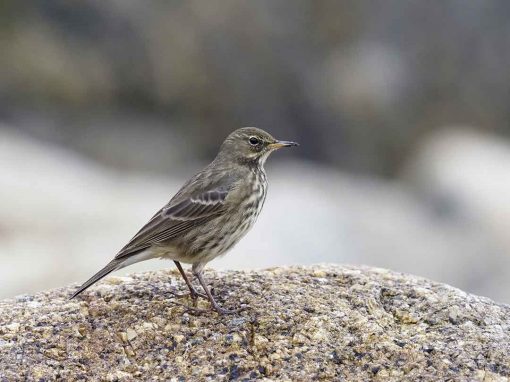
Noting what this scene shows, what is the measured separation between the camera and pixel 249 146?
779 centimetres

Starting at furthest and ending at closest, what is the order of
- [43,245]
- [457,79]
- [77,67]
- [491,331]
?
[457,79] → [77,67] → [43,245] → [491,331]

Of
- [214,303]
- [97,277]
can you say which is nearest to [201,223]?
[214,303]

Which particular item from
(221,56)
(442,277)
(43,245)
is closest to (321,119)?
(221,56)

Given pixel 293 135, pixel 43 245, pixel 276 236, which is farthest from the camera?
pixel 293 135

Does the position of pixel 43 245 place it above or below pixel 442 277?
below

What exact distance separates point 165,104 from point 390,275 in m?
13.9

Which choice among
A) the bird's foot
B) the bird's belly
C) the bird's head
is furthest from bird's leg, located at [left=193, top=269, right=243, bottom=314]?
the bird's head

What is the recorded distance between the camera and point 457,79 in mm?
23453

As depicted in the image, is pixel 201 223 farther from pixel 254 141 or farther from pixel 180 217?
pixel 254 141

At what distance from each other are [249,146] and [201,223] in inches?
40.6

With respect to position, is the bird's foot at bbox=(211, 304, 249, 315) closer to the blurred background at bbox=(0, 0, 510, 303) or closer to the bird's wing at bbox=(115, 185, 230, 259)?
the bird's wing at bbox=(115, 185, 230, 259)

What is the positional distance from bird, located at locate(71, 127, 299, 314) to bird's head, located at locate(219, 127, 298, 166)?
0.17 meters

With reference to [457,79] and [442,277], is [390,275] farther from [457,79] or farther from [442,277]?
[457,79]

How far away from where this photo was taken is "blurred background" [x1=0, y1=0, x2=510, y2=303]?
54.6ft
